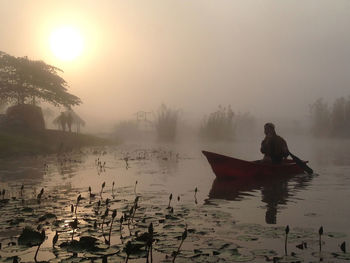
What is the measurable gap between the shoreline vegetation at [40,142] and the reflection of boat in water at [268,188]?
1324 centimetres

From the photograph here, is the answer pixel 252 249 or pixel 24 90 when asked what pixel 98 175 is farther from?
pixel 24 90

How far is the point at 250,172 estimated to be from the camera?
12414mm

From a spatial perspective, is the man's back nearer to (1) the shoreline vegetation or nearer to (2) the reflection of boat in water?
(2) the reflection of boat in water

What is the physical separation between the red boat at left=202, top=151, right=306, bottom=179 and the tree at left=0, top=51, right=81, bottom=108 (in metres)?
30.4

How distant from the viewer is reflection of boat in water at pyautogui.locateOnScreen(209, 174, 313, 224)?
9.09 meters

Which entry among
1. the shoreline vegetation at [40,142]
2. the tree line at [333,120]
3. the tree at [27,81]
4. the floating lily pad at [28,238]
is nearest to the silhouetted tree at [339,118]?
the tree line at [333,120]

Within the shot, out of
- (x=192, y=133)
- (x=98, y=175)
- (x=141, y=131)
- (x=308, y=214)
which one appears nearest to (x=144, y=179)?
(x=98, y=175)

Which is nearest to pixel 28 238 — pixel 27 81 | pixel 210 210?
pixel 210 210

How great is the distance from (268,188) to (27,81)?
32.6 m

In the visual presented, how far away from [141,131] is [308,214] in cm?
5826

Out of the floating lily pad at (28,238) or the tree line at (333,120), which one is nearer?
the floating lily pad at (28,238)

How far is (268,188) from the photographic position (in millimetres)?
11188

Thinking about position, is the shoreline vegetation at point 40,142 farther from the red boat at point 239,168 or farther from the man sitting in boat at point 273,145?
the man sitting in boat at point 273,145

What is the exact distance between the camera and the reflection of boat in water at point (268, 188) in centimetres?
909
